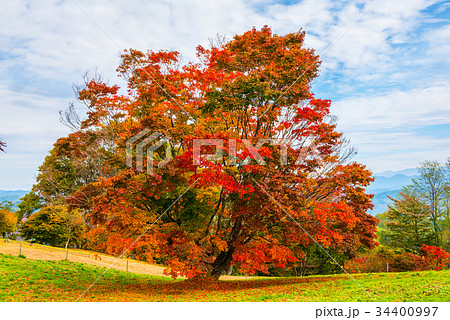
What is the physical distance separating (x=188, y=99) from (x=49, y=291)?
878 centimetres

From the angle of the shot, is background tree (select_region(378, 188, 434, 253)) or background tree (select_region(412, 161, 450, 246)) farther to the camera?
background tree (select_region(412, 161, 450, 246))

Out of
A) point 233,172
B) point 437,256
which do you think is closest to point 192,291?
point 233,172

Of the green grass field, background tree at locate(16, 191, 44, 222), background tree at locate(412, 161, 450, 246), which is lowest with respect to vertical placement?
the green grass field

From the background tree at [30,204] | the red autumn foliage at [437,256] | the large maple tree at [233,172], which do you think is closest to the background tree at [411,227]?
the red autumn foliage at [437,256]

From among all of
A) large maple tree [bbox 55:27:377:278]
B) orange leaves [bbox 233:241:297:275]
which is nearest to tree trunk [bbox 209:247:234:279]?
large maple tree [bbox 55:27:377:278]

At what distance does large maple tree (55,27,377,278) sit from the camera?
1154 cm

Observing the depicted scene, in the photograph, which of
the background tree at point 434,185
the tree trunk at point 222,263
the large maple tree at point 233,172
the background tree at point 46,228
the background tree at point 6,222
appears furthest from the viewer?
the background tree at point 434,185

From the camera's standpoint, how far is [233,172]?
12289 mm

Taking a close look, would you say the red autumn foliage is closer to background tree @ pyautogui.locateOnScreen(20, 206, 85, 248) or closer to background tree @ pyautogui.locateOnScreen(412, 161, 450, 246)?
background tree @ pyautogui.locateOnScreen(412, 161, 450, 246)

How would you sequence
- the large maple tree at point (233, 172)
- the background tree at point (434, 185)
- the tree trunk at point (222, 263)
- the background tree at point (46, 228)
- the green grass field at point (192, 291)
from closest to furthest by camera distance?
the green grass field at point (192, 291)
the large maple tree at point (233, 172)
the tree trunk at point (222, 263)
the background tree at point (46, 228)
the background tree at point (434, 185)

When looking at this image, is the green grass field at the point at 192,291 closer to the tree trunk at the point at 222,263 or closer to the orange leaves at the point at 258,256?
the orange leaves at the point at 258,256

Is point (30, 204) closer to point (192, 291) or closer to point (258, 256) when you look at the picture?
point (192, 291)

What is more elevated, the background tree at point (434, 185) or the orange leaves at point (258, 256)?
the background tree at point (434, 185)

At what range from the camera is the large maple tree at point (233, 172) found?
11.5 meters
